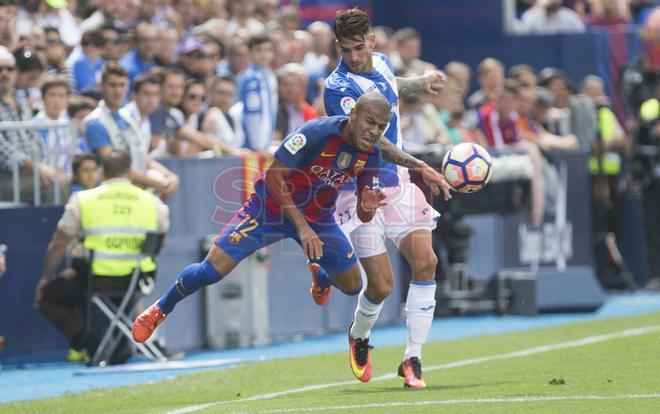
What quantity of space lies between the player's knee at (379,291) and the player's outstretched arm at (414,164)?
900mm

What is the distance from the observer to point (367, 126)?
29.6 ft

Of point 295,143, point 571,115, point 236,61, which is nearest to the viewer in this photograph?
point 295,143

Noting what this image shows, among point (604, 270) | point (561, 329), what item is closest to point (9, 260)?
point (561, 329)

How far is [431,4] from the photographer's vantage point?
2334cm

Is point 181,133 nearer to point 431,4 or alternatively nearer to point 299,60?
point 299,60

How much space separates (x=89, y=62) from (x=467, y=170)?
705 centimetres

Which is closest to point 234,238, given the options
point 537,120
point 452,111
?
point 452,111

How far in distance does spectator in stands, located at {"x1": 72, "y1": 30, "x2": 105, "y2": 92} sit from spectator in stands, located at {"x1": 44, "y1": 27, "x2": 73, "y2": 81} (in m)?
0.12

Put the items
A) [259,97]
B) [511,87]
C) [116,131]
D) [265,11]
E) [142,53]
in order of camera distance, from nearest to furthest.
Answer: [116,131], [259,97], [142,53], [511,87], [265,11]

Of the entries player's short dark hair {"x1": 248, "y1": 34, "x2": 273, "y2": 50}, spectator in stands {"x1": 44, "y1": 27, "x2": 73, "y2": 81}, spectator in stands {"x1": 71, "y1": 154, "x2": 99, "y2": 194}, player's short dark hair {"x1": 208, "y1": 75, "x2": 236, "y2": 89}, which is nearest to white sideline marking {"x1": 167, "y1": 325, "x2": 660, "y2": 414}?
spectator in stands {"x1": 71, "y1": 154, "x2": 99, "y2": 194}

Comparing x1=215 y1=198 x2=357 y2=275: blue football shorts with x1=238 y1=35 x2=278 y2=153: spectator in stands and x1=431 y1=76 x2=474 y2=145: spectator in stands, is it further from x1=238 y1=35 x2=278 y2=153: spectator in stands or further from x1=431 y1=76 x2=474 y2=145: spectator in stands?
x1=431 y1=76 x2=474 y2=145: spectator in stands

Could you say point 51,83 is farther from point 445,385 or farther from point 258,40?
point 445,385

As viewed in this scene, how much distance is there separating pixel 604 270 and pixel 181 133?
7722mm

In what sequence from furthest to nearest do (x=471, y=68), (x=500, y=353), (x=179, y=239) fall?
(x=471, y=68)
(x=179, y=239)
(x=500, y=353)
